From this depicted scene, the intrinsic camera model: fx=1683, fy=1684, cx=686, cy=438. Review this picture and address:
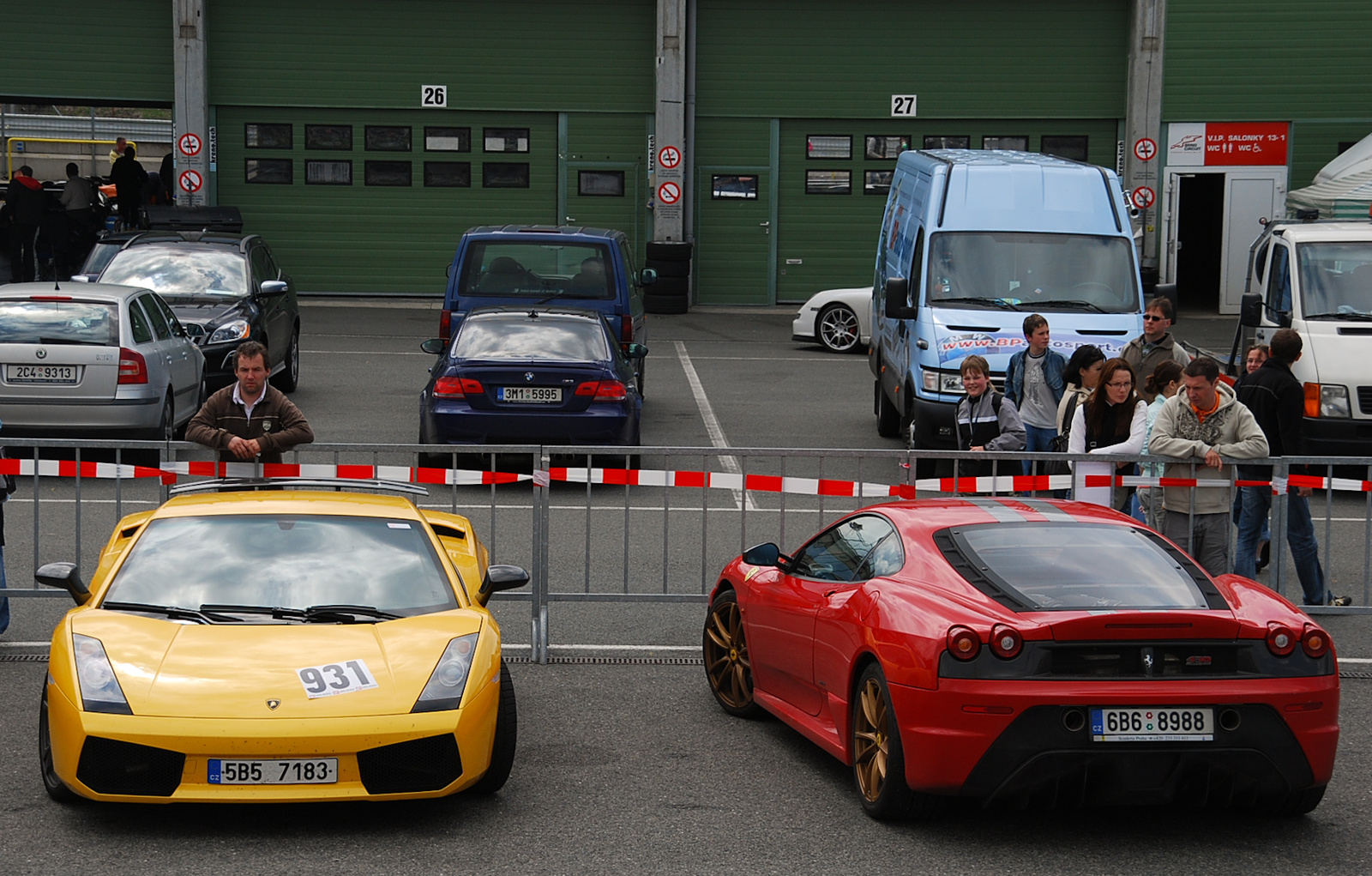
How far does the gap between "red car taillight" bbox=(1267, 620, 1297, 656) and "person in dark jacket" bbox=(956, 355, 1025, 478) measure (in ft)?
17.2

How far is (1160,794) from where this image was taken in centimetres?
588

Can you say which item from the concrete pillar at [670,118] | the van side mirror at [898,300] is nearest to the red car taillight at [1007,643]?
the van side mirror at [898,300]

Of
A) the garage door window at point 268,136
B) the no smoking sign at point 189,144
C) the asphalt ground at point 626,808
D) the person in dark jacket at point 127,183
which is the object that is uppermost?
the garage door window at point 268,136

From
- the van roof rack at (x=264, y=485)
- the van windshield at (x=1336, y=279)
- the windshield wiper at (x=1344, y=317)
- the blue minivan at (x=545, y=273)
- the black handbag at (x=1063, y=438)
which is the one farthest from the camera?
the blue minivan at (x=545, y=273)

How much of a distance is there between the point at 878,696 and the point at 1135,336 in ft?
30.3

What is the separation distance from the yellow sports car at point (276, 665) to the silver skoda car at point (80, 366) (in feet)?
22.1

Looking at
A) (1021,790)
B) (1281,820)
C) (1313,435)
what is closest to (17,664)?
(1021,790)

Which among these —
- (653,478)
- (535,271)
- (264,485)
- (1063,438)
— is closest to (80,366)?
(535,271)

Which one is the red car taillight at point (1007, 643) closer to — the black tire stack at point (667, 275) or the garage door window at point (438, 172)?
the black tire stack at point (667, 275)

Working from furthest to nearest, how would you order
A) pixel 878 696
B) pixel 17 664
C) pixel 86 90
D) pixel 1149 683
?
pixel 86 90, pixel 17 664, pixel 878 696, pixel 1149 683

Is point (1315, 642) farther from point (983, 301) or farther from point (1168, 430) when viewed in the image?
point (983, 301)

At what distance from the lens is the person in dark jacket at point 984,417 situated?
37.2 ft

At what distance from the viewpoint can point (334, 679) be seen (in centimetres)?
611

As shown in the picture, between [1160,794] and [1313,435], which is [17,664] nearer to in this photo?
[1160,794]
